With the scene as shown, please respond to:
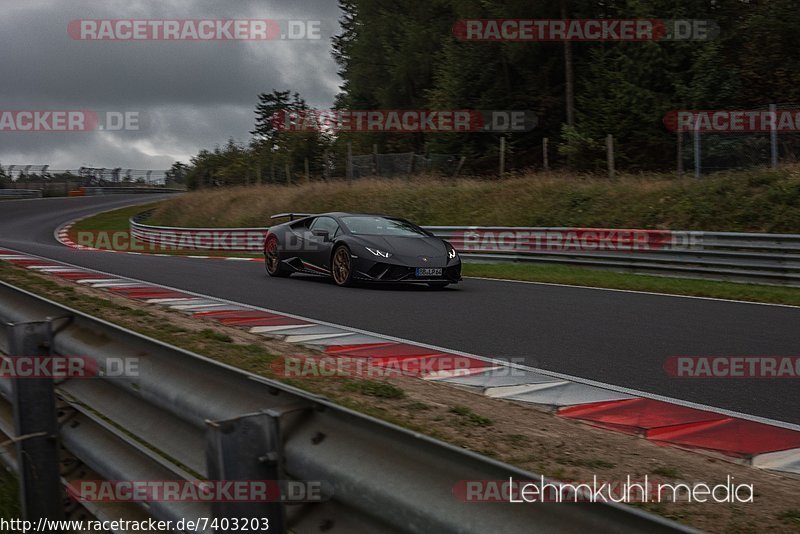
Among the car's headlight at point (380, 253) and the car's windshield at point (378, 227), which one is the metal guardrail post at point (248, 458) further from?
the car's windshield at point (378, 227)

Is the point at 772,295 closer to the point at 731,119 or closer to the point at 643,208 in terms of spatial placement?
the point at 643,208

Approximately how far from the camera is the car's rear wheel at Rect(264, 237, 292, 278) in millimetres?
14281

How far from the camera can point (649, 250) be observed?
15.5 meters

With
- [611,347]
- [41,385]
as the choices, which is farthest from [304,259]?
[41,385]

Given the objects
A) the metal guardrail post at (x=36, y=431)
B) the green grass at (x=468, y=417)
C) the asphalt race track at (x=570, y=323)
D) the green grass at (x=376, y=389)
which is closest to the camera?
the metal guardrail post at (x=36, y=431)

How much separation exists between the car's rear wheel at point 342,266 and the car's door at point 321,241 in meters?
0.20

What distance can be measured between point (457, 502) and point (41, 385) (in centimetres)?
245

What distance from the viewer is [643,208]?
19922mm

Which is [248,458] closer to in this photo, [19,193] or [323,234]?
[323,234]

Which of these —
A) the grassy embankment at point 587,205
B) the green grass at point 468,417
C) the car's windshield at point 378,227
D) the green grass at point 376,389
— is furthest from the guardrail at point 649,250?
the green grass at point 468,417

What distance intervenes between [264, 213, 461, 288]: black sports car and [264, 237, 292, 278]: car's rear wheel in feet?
0.09

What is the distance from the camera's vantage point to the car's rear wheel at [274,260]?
1428 cm

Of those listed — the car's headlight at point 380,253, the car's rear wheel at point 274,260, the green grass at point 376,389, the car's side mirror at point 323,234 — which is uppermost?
the car's side mirror at point 323,234

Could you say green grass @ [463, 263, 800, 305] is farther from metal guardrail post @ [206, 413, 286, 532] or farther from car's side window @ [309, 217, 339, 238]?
metal guardrail post @ [206, 413, 286, 532]
